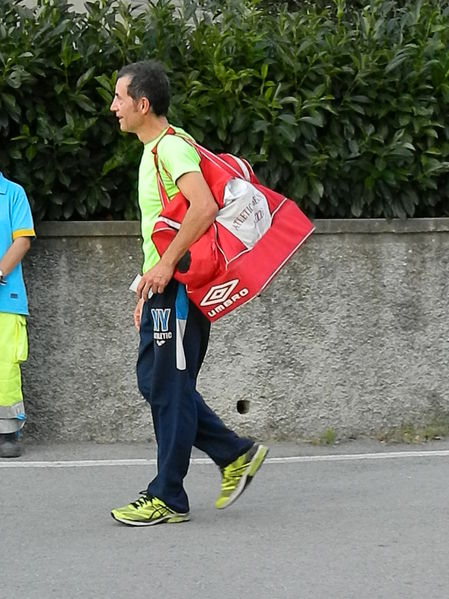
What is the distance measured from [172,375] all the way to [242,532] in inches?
28.1

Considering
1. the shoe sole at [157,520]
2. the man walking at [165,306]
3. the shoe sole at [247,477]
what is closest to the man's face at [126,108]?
the man walking at [165,306]

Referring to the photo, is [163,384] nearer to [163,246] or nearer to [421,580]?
[163,246]

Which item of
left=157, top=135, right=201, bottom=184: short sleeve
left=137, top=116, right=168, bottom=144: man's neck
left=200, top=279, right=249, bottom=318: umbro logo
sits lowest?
left=200, top=279, right=249, bottom=318: umbro logo

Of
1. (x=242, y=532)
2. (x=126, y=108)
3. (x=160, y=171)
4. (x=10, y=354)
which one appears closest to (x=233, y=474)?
(x=242, y=532)

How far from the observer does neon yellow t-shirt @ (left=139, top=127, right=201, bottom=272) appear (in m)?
5.46

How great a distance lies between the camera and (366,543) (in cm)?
549

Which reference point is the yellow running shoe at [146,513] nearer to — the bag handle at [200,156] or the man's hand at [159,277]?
the man's hand at [159,277]

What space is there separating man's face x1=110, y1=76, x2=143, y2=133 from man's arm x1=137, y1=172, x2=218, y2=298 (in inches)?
14.0

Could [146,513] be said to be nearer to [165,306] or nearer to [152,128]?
[165,306]

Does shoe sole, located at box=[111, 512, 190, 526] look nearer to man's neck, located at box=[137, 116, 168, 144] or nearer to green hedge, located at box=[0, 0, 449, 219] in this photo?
man's neck, located at box=[137, 116, 168, 144]

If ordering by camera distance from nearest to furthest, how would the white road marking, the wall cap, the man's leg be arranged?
the man's leg
the white road marking
the wall cap

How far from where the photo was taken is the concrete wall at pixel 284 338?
766 centimetres

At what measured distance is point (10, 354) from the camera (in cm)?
726

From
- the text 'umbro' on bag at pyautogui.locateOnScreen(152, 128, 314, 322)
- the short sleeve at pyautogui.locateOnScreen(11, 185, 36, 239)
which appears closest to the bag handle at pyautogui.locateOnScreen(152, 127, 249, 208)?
the text 'umbro' on bag at pyautogui.locateOnScreen(152, 128, 314, 322)
